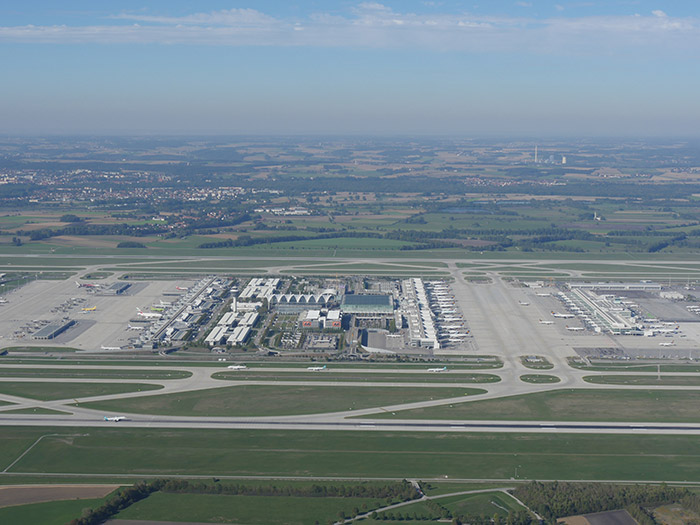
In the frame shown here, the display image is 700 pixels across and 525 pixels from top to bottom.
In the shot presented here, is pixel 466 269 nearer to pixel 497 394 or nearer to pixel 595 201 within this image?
pixel 497 394

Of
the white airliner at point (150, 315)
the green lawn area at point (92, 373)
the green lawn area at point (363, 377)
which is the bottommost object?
the green lawn area at point (92, 373)

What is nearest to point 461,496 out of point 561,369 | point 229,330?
point 561,369

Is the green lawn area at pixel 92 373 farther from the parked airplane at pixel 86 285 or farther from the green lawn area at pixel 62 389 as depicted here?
the parked airplane at pixel 86 285

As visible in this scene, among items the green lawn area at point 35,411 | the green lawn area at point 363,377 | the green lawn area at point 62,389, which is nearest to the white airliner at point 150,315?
the green lawn area at point 62,389

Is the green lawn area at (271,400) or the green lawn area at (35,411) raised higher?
the green lawn area at (271,400)

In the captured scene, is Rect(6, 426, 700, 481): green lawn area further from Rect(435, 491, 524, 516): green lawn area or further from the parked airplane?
the parked airplane

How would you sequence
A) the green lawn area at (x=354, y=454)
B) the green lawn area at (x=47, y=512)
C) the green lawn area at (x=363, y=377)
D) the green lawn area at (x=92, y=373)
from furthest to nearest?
the green lawn area at (x=92, y=373), the green lawn area at (x=363, y=377), the green lawn area at (x=354, y=454), the green lawn area at (x=47, y=512)

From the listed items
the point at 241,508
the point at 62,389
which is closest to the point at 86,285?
the point at 62,389
